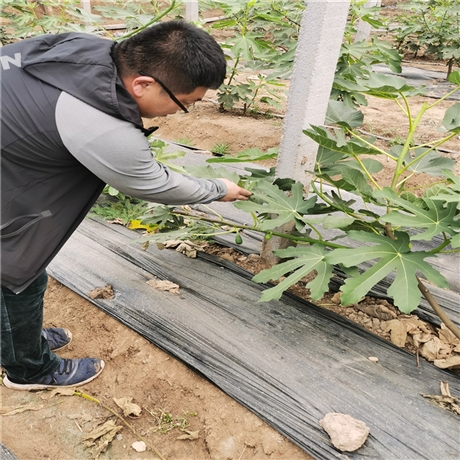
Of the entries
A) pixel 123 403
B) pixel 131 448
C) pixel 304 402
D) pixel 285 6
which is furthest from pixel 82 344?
pixel 285 6

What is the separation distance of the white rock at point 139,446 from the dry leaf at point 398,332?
42.7 inches

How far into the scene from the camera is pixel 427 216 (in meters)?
1.47

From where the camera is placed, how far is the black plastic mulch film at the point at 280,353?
147cm

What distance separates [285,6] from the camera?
130 inches

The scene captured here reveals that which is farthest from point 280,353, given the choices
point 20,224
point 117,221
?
point 117,221

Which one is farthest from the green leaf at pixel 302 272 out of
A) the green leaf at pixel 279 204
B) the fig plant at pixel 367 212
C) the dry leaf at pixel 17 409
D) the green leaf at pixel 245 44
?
the green leaf at pixel 245 44

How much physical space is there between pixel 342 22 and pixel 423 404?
145 cm

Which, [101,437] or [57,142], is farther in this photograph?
[101,437]

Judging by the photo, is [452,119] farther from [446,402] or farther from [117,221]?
[117,221]

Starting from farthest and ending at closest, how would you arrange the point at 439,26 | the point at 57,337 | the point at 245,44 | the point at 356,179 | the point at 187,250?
the point at 439,26, the point at 245,44, the point at 187,250, the point at 57,337, the point at 356,179

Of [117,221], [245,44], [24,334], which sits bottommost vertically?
[117,221]

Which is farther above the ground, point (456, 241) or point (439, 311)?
point (456, 241)

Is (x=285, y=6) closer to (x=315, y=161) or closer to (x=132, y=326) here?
(x=315, y=161)

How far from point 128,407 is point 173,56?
1.25 metres
